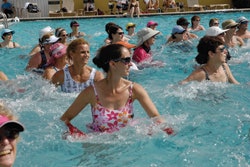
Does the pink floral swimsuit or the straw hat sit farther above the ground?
the straw hat

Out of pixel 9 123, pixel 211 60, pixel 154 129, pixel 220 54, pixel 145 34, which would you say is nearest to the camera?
pixel 9 123

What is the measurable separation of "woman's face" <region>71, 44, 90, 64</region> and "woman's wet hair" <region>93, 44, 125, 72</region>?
3.71 ft

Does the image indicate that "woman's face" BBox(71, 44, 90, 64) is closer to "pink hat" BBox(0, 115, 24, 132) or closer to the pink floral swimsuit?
the pink floral swimsuit

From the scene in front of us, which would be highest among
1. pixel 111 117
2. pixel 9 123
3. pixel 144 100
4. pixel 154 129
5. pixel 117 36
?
pixel 9 123

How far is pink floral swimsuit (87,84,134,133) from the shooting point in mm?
4531

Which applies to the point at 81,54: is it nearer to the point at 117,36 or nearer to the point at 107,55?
the point at 107,55

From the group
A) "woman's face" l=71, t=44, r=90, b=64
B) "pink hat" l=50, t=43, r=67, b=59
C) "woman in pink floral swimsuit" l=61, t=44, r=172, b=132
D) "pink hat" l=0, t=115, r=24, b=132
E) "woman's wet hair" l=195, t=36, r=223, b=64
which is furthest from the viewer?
"pink hat" l=50, t=43, r=67, b=59

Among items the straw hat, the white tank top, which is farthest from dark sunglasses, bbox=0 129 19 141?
the straw hat


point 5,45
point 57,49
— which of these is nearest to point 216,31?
point 57,49

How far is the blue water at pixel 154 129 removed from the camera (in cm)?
462

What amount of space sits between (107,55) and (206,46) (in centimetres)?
205

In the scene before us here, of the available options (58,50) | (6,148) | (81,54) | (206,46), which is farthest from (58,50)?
(6,148)

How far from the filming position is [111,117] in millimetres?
4559

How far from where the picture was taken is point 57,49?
638 centimetres
